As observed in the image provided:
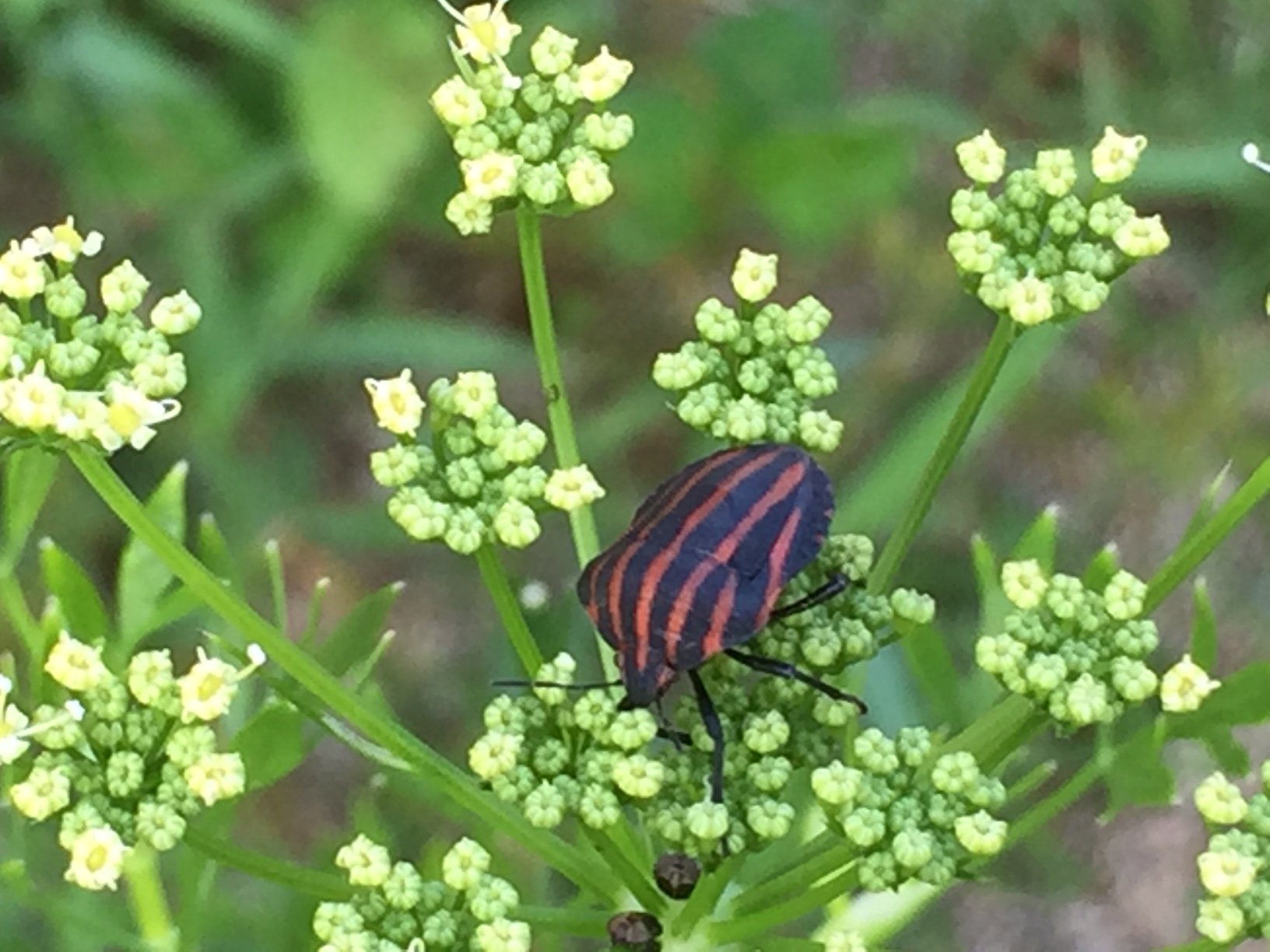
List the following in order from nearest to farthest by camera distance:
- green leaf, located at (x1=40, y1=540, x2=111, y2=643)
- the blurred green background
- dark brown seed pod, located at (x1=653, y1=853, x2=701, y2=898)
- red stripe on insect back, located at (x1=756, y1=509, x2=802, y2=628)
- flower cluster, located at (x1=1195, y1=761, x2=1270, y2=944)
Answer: flower cluster, located at (x1=1195, y1=761, x2=1270, y2=944)
red stripe on insect back, located at (x1=756, y1=509, x2=802, y2=628)
dark brown seed pod, located at (x1=653, y1=853, x2=701, y2=898)
green leaf, located at (x1=40, y1=540, x2=111, y2=643)
the blurred green background

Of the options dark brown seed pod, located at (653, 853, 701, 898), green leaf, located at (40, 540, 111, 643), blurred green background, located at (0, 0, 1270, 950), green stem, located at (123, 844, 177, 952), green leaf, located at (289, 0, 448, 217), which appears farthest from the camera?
blurred green background, located at (0, 0, 1270, 950)

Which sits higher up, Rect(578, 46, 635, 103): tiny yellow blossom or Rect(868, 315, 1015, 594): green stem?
Rect(578, 46, 635, 103): tiny yellow blossom

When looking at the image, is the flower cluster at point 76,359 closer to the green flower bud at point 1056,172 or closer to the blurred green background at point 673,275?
the green flower bud at point 1056,172

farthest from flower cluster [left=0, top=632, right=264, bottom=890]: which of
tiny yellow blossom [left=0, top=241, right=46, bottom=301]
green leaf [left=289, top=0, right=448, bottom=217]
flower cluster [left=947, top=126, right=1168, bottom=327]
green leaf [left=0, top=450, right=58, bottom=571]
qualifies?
green leaf [left=289, top=0, right=448, bottom=217]

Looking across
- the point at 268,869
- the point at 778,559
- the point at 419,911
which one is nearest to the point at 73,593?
the point at 268,869

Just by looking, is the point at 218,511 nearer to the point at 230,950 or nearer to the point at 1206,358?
the point at 230,950

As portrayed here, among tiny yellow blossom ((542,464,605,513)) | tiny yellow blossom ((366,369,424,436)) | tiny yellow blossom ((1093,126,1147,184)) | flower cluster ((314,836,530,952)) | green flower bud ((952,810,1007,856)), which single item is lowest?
green flower bud ((952,810,1007,856))

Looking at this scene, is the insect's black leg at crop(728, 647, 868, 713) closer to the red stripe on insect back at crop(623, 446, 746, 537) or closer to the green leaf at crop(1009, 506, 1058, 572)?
the red stripe on insect back at crop(623, 446, 746, 537)

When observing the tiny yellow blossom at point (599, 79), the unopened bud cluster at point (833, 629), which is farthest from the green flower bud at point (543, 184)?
the unopened bud cluster at point (833, 629)
